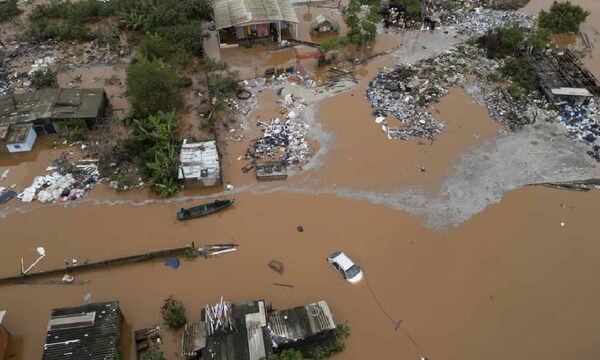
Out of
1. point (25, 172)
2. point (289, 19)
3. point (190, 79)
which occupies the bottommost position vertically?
point (25, 172)

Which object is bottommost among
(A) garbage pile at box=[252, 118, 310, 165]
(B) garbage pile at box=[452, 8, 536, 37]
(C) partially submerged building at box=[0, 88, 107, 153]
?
(A) garbage pile at box=[252, 118, 310, 165]

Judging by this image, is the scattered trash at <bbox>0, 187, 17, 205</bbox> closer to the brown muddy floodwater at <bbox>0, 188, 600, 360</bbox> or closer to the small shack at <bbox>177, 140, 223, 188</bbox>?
the brown muddy floodwater at <bbox>0, 188, 600, 360</bbox>

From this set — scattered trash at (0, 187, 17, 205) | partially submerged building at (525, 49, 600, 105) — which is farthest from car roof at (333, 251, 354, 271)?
partially submerged building at (525, 49, 600, 105)

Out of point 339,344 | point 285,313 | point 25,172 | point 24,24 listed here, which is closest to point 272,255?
point 285,313

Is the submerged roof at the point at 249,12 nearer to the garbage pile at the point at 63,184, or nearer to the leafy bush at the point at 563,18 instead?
the garbage pile at the point at 63,184

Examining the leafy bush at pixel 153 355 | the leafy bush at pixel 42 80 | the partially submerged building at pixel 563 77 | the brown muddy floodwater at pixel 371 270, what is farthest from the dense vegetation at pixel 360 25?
the leafy bush at pixel 153 355

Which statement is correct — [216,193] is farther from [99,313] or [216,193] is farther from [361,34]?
[361,34]

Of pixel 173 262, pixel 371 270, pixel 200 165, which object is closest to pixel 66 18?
pixel 200 165

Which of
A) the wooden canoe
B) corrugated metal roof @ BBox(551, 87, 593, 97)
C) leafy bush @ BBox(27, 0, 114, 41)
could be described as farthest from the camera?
leafy bush @ BBox(27, 0, 114, 41)
